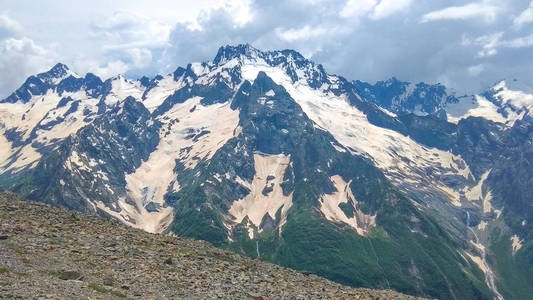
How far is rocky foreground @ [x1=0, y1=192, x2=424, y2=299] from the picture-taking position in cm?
4788

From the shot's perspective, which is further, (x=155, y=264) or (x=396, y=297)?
(x=396, y=297)

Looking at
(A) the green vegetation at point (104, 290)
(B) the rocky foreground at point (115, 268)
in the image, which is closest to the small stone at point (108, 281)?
(B) the rocky foreground at point (115, 268)

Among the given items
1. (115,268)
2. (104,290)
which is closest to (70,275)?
(104,290)

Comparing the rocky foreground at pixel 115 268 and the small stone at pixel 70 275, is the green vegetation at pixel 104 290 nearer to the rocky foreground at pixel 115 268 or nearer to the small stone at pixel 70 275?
the rocky foreground at pixel 115 268

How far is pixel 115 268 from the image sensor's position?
55062 millimetres

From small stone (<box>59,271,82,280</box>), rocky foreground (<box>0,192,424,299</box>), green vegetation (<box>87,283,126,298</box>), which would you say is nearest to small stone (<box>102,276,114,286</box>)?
rocky foreground (<box>0,192,424,299</box>)

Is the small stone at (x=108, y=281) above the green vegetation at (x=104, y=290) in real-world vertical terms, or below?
above

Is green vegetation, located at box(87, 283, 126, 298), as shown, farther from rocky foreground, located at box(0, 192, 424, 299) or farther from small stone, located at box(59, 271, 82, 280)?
small stone, located at box(59, 271, 82, 280)

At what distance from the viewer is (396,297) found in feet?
219

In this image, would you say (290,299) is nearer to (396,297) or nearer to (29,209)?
(396,297)

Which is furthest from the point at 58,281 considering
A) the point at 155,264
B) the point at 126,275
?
the point at 155,264

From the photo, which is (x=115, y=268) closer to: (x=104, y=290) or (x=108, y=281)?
(x=108, y=281)

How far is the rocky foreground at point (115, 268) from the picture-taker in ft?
Answer: 157

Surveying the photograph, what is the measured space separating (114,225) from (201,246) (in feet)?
41.9
